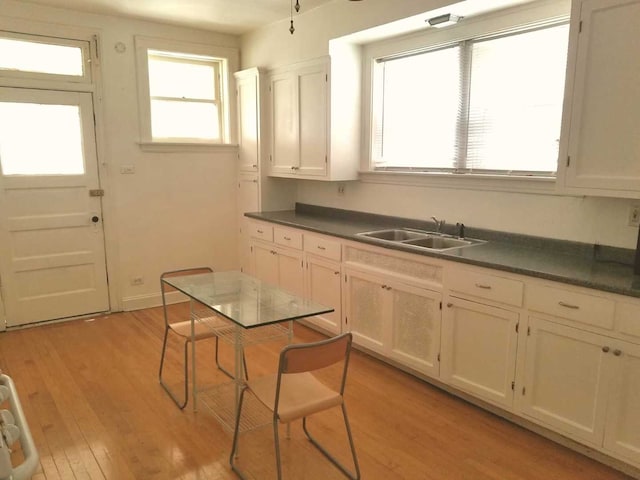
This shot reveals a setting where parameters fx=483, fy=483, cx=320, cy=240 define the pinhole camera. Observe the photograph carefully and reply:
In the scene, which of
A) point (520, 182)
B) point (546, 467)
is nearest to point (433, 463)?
point (546, 467)

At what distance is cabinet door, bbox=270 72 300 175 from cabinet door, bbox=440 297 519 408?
224 cm

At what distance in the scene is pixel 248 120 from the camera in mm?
4988

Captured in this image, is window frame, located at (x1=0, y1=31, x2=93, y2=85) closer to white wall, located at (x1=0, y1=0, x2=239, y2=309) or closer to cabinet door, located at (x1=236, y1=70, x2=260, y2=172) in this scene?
white wall, located at (x1=0, y1=0, x2=239, y2=309)

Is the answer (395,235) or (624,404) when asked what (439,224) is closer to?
(395,235)

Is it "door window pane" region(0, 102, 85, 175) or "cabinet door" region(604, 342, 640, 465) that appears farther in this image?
"door window pane" region(0, 102, 85, 175)

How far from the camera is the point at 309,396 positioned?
7.16 feet

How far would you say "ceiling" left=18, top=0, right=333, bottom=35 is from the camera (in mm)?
4004

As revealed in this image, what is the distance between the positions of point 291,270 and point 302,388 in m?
2.04

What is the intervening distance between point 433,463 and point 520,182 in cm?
177

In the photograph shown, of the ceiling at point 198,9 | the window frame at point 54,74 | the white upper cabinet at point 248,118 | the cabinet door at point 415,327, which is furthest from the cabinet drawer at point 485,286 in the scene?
the window frame at point 54,74

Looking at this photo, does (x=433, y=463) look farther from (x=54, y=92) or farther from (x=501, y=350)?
(x=54, y=92)

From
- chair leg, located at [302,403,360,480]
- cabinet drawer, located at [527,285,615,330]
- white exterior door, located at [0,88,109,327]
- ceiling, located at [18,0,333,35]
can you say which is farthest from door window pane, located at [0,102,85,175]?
cabinet drawer, located at [527,285,615,330]

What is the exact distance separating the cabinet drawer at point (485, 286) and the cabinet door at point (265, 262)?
198 cm

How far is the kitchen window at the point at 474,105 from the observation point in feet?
9.83
